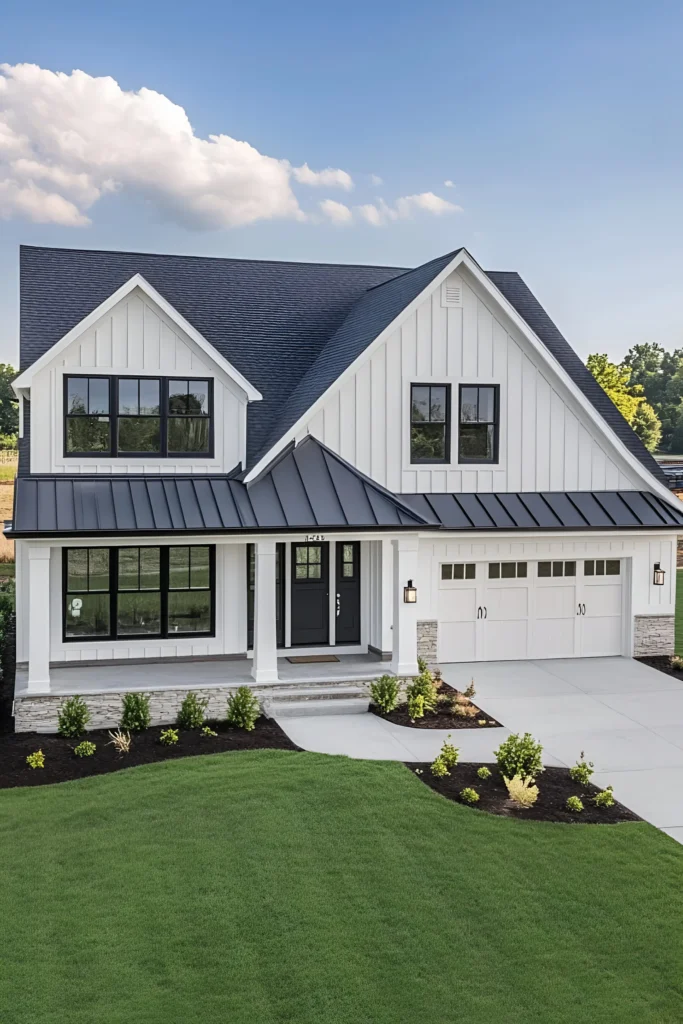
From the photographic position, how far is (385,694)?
16000 mm

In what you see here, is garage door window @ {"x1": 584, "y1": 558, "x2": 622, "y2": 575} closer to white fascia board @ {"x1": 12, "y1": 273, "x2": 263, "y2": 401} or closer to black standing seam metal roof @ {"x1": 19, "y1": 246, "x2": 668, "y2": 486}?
black standing seam metal roof @ {"x1": 19, "y1": 246, "x2": 668, "y2": 486}

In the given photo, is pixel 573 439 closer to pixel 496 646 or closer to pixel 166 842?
pixel 496 646

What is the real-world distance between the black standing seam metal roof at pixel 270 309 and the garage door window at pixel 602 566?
2112 millimetres

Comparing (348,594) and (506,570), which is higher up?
(506,570)

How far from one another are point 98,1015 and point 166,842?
126 inches

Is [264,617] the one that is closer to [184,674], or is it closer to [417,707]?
[184,674]

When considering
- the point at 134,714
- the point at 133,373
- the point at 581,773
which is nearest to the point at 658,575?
the point at 581,773

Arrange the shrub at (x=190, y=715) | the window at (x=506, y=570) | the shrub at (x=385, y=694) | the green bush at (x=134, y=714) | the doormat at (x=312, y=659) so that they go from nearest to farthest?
the green bush at (x=134, y=714)
the shrub at (x=190, y=715)
the shrub at (x=385, y=694)
the doormat at (x=312, y=659)
the window at (x=506, y=570)

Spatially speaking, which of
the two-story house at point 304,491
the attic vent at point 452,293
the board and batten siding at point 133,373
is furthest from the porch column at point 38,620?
the attic vent at point 452,293

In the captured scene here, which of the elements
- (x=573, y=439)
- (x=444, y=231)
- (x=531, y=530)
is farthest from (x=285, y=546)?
(x=444, y=231)

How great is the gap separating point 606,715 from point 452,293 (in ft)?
26.7

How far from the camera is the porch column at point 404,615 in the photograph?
16.8 m

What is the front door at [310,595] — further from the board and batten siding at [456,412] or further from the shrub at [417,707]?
the shrub at [417,707]

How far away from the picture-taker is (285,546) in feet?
60.4
